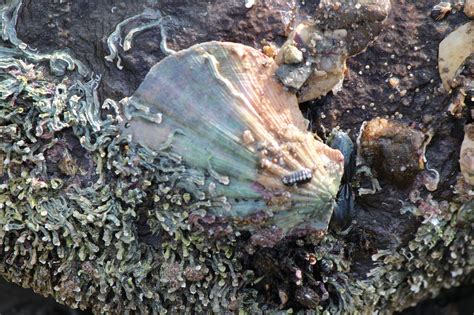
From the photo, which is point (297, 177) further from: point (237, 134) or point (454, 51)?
point (454, 51)

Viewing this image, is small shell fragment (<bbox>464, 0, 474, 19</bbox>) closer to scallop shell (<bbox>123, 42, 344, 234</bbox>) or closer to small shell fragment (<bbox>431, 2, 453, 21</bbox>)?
small shell fragment (<bbox>431, 2, 453, 21</bbox>)

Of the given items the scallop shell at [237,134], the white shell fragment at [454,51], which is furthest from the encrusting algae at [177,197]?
the white shell fragment at [454,51]

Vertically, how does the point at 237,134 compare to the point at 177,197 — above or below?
above

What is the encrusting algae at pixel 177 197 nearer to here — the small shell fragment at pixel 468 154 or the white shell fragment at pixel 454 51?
the small shell fragment at pixel 468 154

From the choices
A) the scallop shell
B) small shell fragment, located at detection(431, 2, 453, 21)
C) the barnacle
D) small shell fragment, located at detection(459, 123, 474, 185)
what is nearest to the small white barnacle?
the scallop shell

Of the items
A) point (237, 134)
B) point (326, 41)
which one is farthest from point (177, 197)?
point (326, 41)

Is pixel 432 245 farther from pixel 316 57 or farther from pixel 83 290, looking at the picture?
pixel 83 290

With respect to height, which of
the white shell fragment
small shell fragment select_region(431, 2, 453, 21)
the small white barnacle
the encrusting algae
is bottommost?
the encrusting algae

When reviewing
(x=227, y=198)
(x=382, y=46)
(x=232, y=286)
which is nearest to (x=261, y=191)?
(x=227, y=198)
